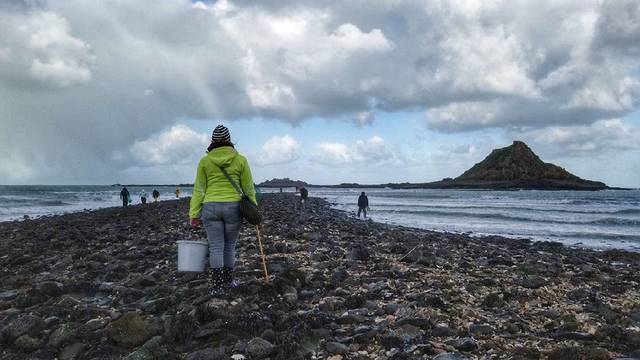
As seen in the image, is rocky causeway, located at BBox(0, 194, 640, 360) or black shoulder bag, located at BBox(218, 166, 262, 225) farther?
black shoulder bag, located at BBox(218, 166, 262, 225)

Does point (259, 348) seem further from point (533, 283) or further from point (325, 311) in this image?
point (533, 283)

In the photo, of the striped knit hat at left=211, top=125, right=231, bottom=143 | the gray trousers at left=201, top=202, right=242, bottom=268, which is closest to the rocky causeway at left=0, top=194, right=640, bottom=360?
the gray trousers at left=201, top=202, right=242, bottom=268

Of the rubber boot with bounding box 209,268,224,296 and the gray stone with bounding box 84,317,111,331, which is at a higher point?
the rubber boot with bounding box 209,268,224,296

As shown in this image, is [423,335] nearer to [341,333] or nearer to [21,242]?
[341,333]

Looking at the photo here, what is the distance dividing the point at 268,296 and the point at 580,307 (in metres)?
4.89

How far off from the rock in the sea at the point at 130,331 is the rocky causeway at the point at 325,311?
0.04ft

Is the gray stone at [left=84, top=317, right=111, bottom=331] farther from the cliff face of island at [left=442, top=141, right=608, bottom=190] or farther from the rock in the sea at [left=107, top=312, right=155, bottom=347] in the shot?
the cliff face of island at [left=442, top=141, right=608, bottom=190]

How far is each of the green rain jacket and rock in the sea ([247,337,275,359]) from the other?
2.39 m

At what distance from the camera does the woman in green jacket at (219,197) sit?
22.6ft

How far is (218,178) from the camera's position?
273 inches

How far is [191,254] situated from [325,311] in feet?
7.64

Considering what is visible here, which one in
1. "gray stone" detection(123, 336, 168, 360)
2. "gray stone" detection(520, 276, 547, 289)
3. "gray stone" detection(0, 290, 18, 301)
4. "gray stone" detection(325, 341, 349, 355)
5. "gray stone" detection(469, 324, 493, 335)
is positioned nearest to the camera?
"gray stone" detection(123, 336, 168, 360)

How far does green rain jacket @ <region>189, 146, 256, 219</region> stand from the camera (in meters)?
6.90

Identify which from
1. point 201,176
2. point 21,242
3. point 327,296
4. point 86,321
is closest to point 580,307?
point 327,296
